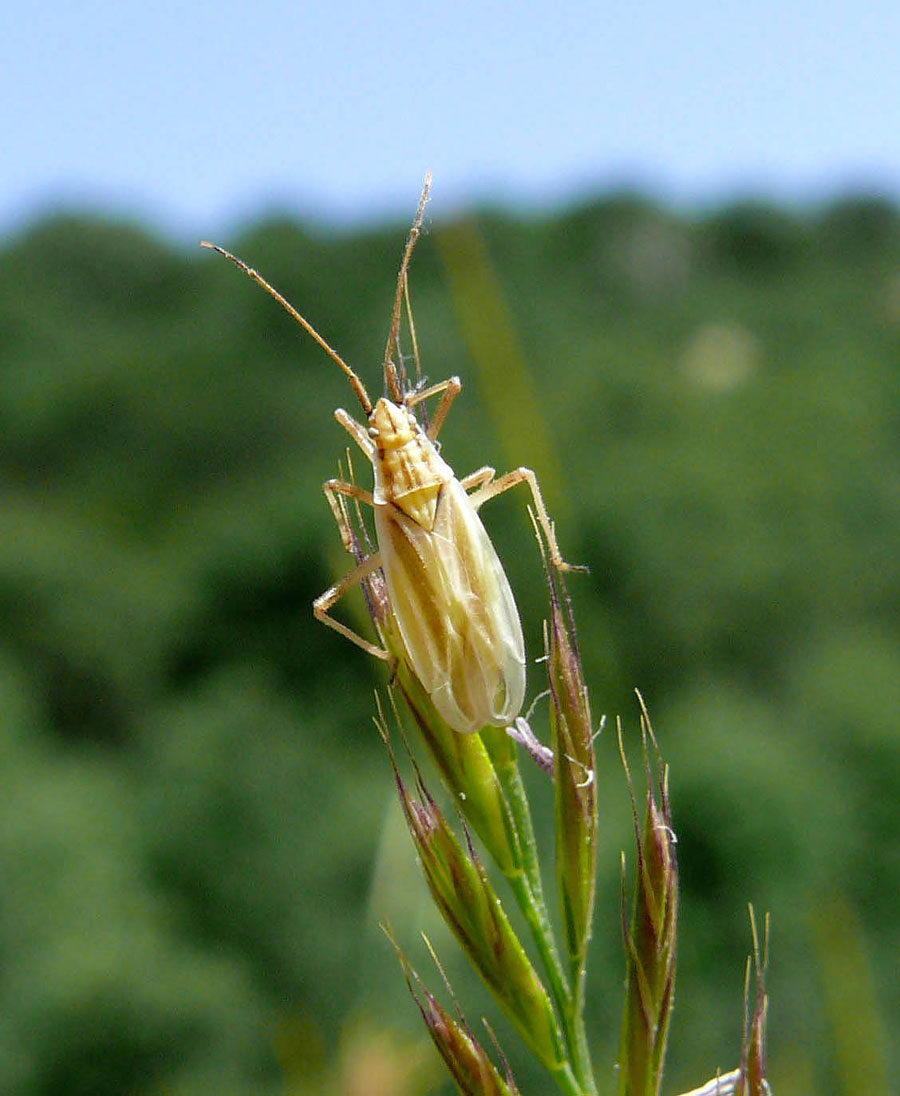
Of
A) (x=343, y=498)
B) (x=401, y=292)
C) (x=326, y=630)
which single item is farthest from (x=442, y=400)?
(x=326, y=630)

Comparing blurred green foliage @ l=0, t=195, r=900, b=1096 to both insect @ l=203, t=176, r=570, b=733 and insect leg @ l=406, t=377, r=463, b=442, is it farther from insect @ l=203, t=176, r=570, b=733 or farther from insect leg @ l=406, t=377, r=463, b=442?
insect @ l=203, t=176, r=570, b=733

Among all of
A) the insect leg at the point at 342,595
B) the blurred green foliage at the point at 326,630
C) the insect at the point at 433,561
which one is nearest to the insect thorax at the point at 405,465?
the insect at the point at 433,561

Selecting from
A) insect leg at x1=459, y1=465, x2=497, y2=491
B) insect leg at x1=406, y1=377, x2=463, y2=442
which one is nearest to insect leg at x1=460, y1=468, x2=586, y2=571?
insect leg at x1=459, y1=465, x2=497, y2=491

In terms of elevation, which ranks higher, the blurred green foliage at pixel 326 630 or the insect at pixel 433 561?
the insect at pixel 433 561

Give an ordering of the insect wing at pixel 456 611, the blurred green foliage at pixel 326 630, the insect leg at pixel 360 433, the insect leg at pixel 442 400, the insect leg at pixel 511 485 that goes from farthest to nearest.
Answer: the blurred green foliage at pixel 326 630
the insect leg at pixel 360 433
the insect leg at pixel 442 400
the insect leg at pixel 511 485
the insect wing at pixel 456 611

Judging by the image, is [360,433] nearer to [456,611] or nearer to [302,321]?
[302,321]

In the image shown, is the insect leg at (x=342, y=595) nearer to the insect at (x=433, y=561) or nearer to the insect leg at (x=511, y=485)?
the insect at (x=433, y=561)

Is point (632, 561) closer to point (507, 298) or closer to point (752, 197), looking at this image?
point (507, 298)
